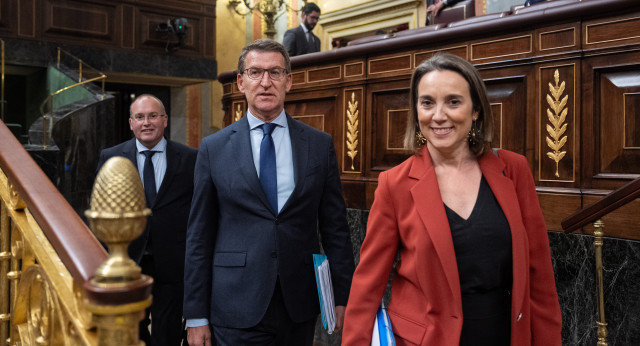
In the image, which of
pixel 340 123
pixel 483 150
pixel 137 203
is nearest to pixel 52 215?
pixel 137 203

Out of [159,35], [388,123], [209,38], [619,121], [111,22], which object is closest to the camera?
[619,121]

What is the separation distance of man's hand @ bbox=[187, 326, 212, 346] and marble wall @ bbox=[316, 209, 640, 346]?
6.44 feet

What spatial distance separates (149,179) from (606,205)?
2.23 m

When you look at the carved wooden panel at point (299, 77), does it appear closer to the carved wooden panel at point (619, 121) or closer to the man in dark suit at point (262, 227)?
the carved wooden panel at point (619, 121)

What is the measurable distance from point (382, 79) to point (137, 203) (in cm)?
319

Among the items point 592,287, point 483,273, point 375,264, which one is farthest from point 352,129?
point 483,273

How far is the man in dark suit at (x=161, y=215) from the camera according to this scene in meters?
3.00

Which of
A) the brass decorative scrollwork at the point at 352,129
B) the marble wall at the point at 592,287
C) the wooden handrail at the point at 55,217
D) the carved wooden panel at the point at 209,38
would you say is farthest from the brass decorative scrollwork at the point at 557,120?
the carved wooden panel at the point at 209,38

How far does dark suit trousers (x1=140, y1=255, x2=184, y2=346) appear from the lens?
9.87 feet

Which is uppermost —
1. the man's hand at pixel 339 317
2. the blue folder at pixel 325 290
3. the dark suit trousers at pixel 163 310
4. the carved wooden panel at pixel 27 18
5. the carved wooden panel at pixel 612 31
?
the carved wooden panel at pixel 27 18

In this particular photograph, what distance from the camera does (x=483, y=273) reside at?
1.48m

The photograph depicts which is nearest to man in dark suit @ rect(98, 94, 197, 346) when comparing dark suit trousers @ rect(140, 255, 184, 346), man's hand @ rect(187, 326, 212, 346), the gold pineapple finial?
dark suit trousers @ rect(140, 255, 184, 346)

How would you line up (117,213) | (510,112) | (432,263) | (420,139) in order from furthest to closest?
(510,112) < (420,139) < (432,263) < (117,213)

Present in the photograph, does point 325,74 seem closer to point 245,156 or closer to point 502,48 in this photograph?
point 502,48
